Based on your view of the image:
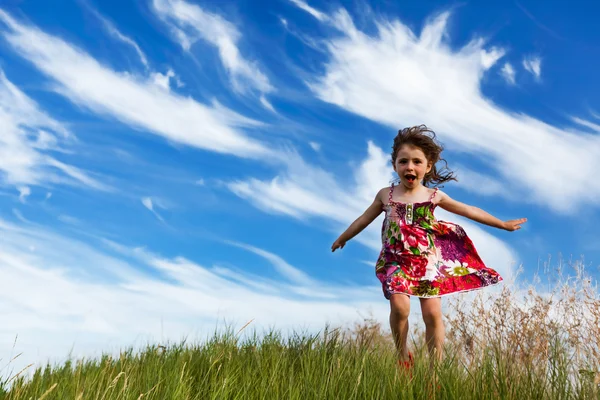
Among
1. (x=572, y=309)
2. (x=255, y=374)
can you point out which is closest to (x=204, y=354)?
(x=255, y=374)

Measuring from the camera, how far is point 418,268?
441 centimetres

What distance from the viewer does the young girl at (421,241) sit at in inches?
169

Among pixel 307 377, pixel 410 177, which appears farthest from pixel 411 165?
pixel 307 377

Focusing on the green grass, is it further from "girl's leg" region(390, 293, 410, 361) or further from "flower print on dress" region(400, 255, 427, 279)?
"flower print on dress" region(400, 255, 427, 279)

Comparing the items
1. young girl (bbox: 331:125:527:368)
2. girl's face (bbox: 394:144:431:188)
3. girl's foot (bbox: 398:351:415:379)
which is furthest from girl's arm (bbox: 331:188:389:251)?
girl's foot (bbox: 398:351:415:379)

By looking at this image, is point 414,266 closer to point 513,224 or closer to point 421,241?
point 421,241

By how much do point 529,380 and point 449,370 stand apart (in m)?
0.50

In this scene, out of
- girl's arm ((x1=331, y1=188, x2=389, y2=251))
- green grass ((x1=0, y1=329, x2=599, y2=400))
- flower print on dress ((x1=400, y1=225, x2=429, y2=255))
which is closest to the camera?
green grass ((x1=0, y1=329, x2=599, y2=400))

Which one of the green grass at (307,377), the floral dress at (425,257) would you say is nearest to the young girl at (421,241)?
the floral dress at (425,257)

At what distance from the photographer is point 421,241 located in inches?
177

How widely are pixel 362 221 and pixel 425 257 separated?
68 centimetres

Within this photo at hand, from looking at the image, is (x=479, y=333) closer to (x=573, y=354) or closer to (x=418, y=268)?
(x=418, y=268)

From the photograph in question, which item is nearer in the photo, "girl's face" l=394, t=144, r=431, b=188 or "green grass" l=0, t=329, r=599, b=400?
"green grass" l=0, t=329, r=599, b=400

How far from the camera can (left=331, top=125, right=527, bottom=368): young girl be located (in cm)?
430
